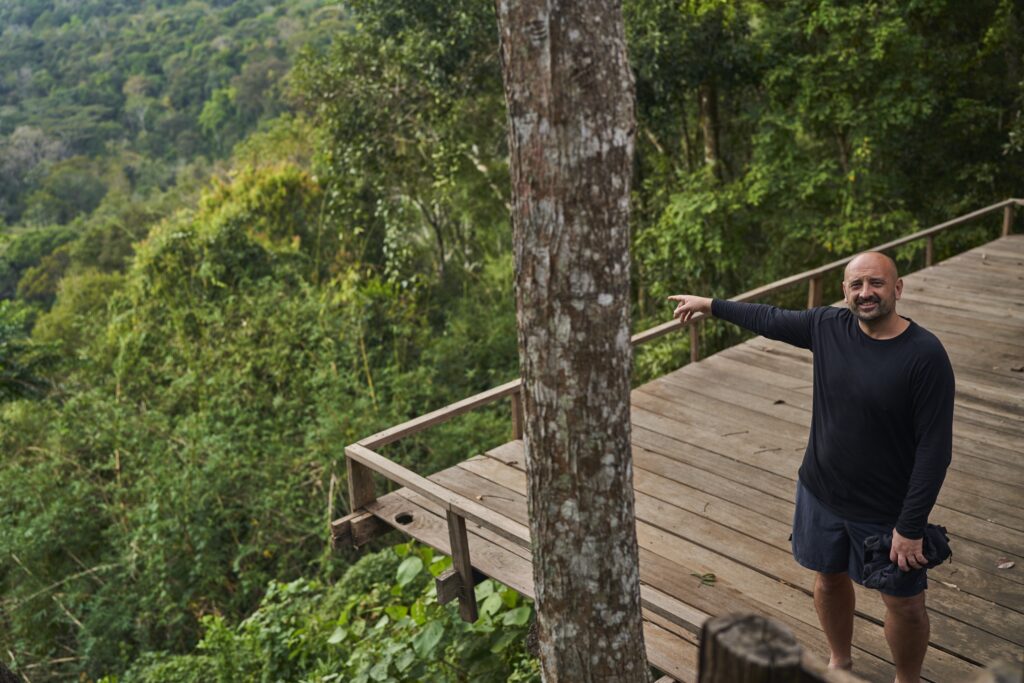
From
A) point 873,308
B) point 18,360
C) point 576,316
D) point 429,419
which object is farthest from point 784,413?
point 18,360

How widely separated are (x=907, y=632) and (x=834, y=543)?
1.21 feet

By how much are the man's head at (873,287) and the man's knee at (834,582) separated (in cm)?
98

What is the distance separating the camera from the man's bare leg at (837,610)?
10.4 feet

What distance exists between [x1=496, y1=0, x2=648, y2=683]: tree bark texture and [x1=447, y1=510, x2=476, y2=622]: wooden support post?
4.55 ft

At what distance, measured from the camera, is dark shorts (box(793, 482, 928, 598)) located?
2.87 m

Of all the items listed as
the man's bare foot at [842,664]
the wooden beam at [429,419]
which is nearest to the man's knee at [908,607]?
the man's bare foot at [842,664]

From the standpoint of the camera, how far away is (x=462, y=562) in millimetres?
4227

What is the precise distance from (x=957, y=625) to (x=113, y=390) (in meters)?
13.0

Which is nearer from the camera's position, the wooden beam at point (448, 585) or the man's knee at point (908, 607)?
the man's knee at point (908, 607)

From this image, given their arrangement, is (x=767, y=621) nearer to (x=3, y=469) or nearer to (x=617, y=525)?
(x=617, y=525)

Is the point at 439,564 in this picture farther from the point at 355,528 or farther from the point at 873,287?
the point at 873,287

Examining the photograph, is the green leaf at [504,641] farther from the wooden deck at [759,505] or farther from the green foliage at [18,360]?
the green foliage at [18,360]

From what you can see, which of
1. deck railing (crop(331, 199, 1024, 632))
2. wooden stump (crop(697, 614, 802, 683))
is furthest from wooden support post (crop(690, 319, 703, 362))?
wooden stump (crop(697, 614, 802, 683))

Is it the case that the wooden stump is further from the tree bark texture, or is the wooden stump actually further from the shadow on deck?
the shadow on deck
